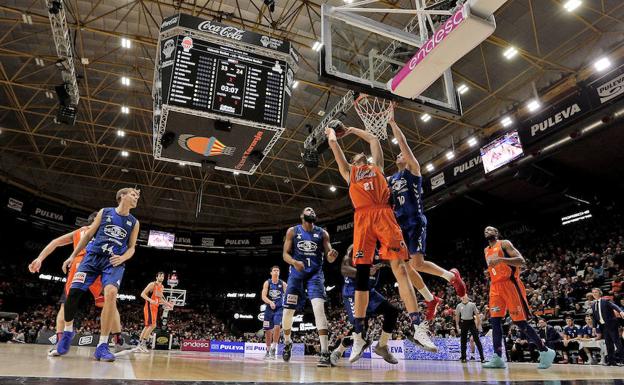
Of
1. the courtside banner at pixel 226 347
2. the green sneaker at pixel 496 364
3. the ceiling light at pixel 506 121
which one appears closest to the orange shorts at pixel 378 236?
the green sneaker at pixel 496 364

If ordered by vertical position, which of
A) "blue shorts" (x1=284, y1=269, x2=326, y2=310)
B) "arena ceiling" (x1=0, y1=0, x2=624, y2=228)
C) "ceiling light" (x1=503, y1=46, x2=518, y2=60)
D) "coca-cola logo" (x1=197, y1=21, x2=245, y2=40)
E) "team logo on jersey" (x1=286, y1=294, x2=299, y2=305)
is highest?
"arena ceiling" (x1=0, y1=0, x2=624, y2=228)

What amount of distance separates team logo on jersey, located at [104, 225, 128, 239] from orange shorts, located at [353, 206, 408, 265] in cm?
251

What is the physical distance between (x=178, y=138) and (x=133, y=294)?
2666 cm

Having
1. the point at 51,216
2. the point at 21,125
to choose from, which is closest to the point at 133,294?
the point at 51,216

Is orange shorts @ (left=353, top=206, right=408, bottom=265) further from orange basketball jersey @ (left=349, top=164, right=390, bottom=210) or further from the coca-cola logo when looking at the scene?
the coca-cola logo

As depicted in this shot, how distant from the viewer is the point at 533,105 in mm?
15430

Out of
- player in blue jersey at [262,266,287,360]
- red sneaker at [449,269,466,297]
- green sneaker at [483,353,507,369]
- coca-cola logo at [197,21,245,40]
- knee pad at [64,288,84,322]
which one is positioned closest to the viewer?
knee pad at [64,288,84,322]

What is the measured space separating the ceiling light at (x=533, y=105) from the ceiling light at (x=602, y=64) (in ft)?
8.31

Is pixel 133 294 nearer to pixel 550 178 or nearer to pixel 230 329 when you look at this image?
pixel 230 329

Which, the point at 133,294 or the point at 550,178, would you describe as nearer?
the point at 550,178

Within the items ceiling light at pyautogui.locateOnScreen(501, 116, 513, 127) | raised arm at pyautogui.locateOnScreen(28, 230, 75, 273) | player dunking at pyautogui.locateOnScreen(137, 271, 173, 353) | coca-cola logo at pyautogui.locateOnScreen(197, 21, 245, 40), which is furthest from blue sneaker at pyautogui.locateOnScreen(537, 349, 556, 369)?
ceiling light at pyautogui.locateOnScreen(501, 116, 513, 127)

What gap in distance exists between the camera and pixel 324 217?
27469 millimetres

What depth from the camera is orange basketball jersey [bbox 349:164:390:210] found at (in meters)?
4.08

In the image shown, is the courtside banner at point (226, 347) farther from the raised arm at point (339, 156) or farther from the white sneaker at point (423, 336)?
the raised arm at point (339, 156)
